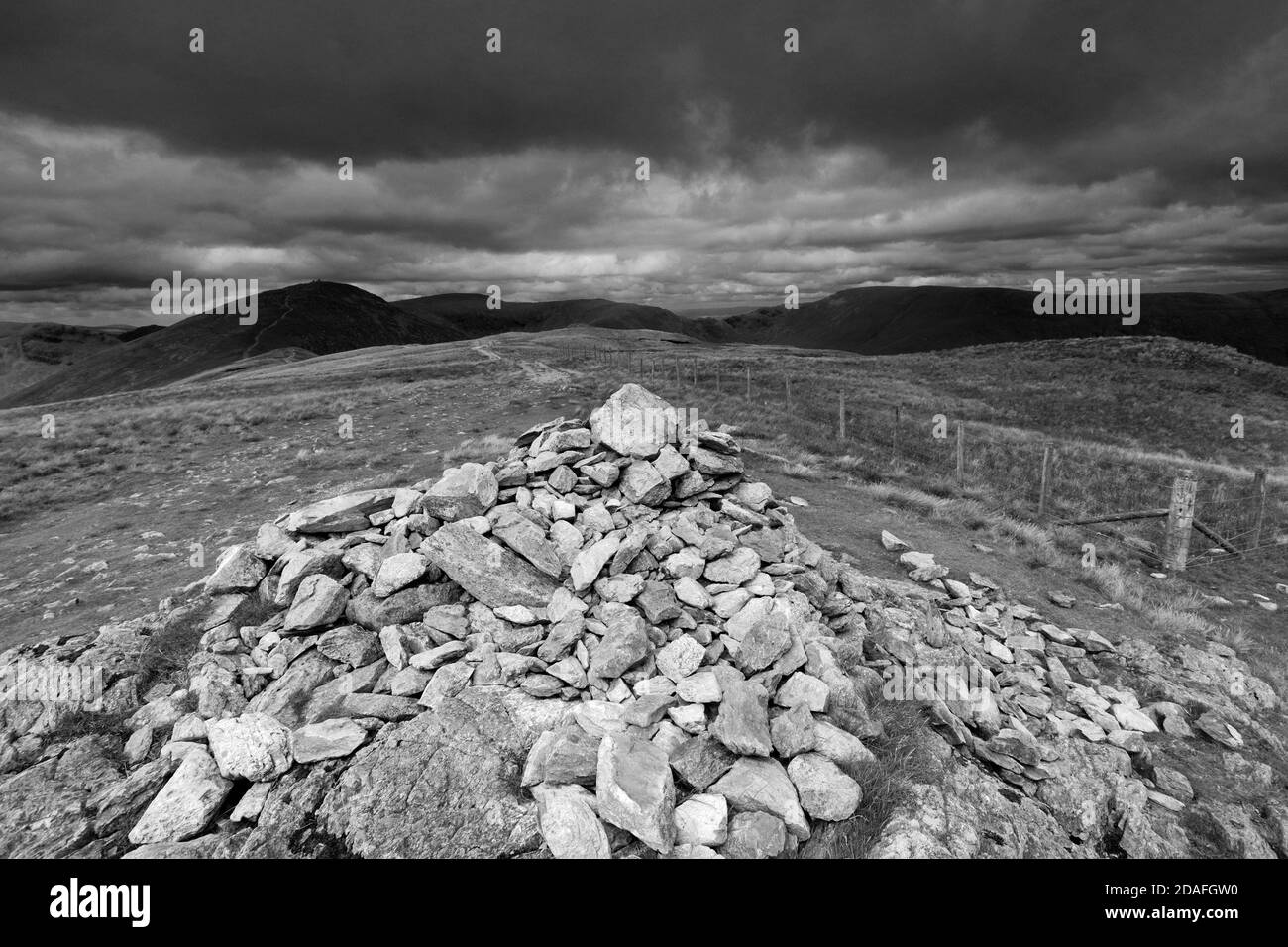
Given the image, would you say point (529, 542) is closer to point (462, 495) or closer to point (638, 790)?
point (462, 495)

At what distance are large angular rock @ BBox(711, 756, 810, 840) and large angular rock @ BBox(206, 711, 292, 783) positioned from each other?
394 centimetres

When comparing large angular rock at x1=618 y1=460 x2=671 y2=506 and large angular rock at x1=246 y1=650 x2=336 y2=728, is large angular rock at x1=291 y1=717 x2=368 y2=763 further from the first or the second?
large angular rock at x1=618 y1=460 x2=671 y2=506

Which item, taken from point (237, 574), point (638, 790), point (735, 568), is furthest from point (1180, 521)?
point (237, 574)

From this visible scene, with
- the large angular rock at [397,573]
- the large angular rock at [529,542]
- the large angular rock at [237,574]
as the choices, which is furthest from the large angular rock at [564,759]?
the large angular rock at [237,574]

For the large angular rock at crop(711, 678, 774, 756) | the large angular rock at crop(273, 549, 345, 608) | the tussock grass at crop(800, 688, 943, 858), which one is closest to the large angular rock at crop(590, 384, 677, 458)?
the large angular rock at crop(273, 549, 345, 608)

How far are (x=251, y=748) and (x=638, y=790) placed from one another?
11.7 feet

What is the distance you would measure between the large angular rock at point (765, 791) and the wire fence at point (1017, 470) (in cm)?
1347

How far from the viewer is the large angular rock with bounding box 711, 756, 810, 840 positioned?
4.88 m

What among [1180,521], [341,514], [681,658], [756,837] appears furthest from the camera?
[1180,521]

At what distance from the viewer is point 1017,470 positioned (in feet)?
76.9

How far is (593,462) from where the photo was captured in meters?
9.81

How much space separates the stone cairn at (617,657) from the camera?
16.7 ft
